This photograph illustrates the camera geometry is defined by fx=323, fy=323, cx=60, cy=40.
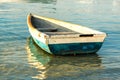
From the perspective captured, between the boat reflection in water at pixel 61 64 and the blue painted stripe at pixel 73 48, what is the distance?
327mm

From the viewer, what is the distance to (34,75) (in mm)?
14211

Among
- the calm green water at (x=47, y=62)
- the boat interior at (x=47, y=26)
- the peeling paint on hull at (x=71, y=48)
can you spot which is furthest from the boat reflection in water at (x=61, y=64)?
the boat interior at (x=47, y=26)

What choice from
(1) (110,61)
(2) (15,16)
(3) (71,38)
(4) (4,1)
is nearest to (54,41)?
(3) (71,38)

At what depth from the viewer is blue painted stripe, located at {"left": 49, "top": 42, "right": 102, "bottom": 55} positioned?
55.4ft

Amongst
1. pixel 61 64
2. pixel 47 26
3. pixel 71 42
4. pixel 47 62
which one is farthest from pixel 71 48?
pixel 47 26

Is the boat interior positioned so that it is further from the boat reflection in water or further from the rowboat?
the rowboat

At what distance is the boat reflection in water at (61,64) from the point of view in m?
14.6

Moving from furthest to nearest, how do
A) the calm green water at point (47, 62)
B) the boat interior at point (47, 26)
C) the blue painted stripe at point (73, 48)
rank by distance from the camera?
the boat interior at point (47, 26), the blue painted stripe at point (73, 48), the calm green water at point (47, 62)

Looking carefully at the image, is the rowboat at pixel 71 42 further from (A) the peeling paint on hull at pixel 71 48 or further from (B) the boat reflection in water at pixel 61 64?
(B) the boat reflection in water at pixel 61 64

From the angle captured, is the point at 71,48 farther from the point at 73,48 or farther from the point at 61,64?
the point at 61,64

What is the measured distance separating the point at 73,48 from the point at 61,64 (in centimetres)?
142

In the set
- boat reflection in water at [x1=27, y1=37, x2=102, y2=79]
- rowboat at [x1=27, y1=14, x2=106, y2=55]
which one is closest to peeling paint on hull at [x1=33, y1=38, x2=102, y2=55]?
rowboat at [x1=27, y1=14, x2=106, y2=55]

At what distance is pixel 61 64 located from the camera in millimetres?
16062

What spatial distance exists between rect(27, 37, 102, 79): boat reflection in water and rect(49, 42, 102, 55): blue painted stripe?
0.33 m
